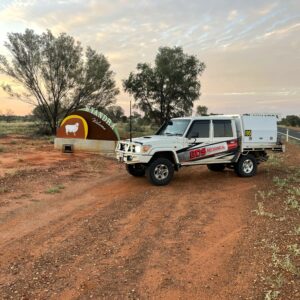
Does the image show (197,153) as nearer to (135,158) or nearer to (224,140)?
(224,140)

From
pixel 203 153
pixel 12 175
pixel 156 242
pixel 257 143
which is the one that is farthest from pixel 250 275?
pixel 12 175

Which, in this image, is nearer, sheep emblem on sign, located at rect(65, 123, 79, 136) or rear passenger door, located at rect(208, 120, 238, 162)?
rear passenger door, located at rect(208, 120, 238, 162)

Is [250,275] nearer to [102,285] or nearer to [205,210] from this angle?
[102,285]

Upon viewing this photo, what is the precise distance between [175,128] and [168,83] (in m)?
25.8

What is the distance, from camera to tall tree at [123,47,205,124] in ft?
121

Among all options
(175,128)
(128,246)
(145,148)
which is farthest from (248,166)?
(128,246)

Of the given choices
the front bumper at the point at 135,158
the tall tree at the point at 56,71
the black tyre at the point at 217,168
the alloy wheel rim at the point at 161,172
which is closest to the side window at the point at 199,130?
the alloy wheel rim at the point at 161,172

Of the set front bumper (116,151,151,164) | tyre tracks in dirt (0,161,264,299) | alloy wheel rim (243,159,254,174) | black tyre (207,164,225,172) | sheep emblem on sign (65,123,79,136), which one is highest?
sheep emblem on sign (65,123,79,136)

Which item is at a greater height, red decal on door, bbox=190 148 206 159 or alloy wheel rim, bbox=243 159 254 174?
red decal on door, bbox=190 148 206 159

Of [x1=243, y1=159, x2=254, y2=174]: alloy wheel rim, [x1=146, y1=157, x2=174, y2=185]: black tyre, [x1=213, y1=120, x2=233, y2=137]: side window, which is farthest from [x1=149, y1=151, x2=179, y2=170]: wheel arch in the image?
[x1=243, y1=159, x2=254, y2=174]: alloy wheel rim

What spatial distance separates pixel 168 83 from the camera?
36844 mm

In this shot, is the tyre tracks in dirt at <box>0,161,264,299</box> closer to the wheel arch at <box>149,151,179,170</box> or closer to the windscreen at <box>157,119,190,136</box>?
the wheel arch at <box>149,151,179,170</box>

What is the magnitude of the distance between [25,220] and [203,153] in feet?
19.5

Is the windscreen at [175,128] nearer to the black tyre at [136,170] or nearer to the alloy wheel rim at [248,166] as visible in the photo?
the black tyre at [136,170]
